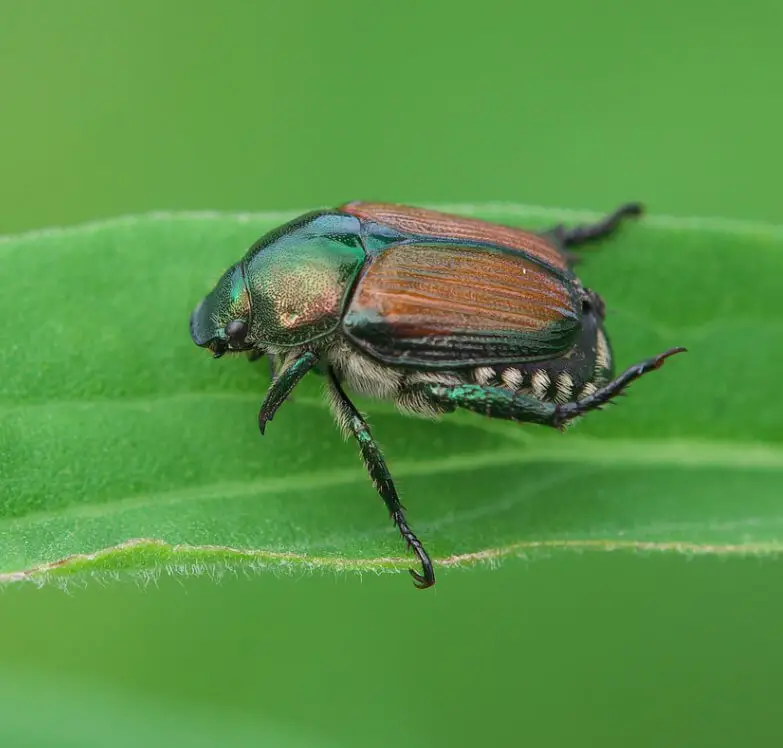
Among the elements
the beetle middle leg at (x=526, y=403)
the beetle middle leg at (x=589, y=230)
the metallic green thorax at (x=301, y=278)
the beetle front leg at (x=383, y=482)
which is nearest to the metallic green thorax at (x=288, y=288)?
the metallic green thorax at (x=301, y=278)

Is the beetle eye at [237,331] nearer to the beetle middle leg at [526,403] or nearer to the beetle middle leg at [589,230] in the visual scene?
the beetle middle leg at [526,403]

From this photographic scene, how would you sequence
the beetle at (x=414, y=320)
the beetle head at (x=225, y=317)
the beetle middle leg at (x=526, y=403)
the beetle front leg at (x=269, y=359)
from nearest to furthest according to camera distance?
the beetle middle leg at (x=526, y=403) → the beetle at (x=414, y=320) → the beetle head at (x=225, y=317) → the beetle front leg at (x=269, y=359)

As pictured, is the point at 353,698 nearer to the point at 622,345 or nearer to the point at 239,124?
the point at 622,345

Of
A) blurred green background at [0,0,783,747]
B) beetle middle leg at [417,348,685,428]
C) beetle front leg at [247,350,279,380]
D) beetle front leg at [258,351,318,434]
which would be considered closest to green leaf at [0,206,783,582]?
beetle front leg at [247,350,279,380]

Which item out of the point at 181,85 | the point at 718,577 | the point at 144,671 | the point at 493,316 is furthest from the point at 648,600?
the point at 181,85

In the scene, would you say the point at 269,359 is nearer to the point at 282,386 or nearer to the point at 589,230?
the point at 282,386

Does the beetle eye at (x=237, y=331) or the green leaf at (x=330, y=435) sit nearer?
the green leaf at (x=330, y=435)
